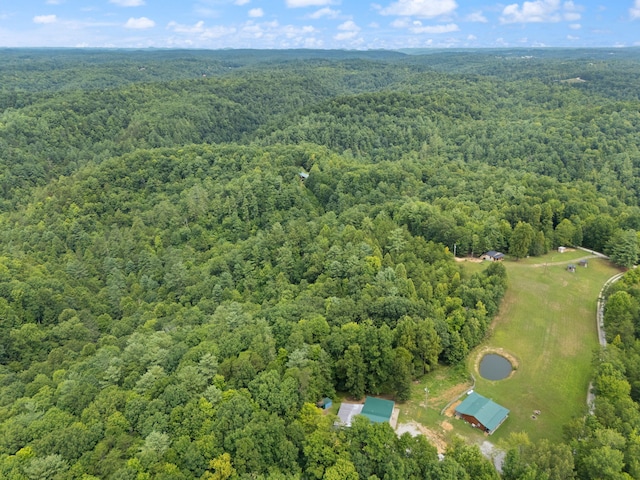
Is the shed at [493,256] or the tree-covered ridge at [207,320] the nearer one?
the tree-covered ridge at [207,320]

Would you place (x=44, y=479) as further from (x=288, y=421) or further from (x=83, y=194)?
(x=83, y=194)

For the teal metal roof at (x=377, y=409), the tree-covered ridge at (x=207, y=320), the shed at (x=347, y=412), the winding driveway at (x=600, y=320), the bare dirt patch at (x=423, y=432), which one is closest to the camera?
the tree-covered ridge at (x=207, y=320)

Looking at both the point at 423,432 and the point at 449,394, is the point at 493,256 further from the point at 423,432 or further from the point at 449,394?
the point at 423,432

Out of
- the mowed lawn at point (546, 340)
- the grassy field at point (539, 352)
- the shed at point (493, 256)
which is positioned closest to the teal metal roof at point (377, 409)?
the grassy field at point (539, 352)

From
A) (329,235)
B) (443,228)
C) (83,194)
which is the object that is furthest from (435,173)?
(83,194)

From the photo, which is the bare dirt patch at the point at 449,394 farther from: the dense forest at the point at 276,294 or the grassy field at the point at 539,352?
the dense forest at the point at 276,294

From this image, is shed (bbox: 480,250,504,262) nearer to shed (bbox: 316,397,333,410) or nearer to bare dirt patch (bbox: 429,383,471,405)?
bare dirt patch (bbox: 429,383,471,405)
